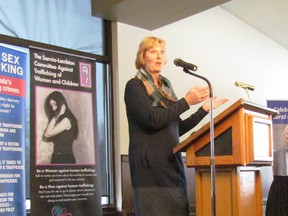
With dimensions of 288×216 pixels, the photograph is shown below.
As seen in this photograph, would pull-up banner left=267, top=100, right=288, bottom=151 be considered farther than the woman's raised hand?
Yes

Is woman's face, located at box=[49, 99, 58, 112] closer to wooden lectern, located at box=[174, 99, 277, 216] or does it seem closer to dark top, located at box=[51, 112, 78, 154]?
dark top, located at box=[51, 112, 78, 154]

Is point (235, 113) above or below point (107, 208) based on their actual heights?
above

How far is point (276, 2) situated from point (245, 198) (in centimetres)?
338

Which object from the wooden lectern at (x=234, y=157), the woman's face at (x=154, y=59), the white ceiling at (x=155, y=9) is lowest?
the wooden lectern at (x=234, y=157)

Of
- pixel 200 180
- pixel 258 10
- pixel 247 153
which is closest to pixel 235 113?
pixel 247 153

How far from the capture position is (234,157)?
80.7 inches

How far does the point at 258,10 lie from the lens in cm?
516

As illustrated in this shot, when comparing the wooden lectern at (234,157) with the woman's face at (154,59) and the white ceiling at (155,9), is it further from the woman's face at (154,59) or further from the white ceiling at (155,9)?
the white ceiling at (155,9)

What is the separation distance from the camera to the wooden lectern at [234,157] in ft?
6.75

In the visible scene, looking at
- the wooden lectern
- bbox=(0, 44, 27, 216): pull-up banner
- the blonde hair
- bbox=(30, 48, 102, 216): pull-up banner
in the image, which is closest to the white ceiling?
bbox=(30, 48, 102, 216): pull-up banner

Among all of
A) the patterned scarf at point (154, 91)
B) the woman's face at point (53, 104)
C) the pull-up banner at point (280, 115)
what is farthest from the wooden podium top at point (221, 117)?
the pull-up banner at point (280, 115)

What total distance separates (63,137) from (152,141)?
115 centimetres

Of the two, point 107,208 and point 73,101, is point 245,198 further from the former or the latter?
point 107,208

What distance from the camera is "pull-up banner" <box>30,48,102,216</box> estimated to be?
3053 millimetres
